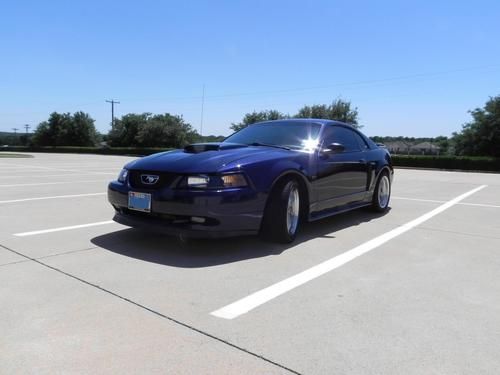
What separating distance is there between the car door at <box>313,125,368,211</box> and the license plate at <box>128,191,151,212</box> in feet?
6.27

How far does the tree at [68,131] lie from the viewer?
7250 centimetres

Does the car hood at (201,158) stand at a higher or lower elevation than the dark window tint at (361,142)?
lower

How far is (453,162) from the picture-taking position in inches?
1224

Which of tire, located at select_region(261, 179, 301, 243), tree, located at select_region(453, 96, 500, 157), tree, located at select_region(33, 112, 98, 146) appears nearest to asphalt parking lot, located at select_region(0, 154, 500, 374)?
tire, located at select_region(261, 179, 301, 243)

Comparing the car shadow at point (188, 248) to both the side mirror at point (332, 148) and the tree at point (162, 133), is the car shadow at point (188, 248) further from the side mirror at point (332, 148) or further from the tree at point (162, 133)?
the tree at point (162, 133)

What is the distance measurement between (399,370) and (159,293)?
1699 mm

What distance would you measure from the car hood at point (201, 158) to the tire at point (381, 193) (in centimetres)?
263

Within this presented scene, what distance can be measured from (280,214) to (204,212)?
35.3 inches

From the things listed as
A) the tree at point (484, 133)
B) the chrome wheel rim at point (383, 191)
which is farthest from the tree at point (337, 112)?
the chrome wheel rim at point (383, 191)

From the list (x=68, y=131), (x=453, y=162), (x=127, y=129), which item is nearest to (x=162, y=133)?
(x=127, y=129)

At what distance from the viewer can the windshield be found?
5.25 meters

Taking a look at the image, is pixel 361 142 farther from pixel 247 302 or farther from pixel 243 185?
pixel 247 302

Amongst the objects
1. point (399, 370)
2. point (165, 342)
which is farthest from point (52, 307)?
point (399, 370)

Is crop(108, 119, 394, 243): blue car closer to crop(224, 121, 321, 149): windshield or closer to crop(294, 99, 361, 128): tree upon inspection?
crop(224, 121, 321, 149): windshield
